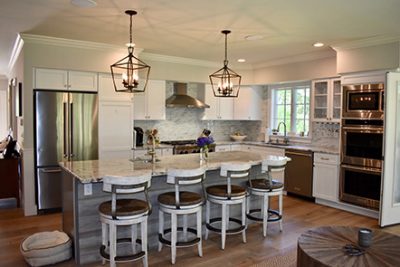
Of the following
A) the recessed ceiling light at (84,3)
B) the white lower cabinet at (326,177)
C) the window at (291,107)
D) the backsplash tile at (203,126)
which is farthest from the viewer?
the window at (291,107)

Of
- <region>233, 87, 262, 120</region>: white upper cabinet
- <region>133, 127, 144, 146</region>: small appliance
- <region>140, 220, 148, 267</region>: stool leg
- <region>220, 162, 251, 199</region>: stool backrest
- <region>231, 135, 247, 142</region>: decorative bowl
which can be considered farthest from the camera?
<region>231, 135, 247, 142</region>: decorative bowl

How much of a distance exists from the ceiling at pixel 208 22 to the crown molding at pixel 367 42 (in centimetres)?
6

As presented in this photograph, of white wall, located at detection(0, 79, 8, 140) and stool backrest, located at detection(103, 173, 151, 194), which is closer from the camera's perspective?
stool backrest, located at detection(103, 173, 151, 194)

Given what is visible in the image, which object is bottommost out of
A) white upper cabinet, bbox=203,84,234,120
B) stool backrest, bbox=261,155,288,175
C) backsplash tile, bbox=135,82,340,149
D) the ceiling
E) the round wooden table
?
the round wooden table

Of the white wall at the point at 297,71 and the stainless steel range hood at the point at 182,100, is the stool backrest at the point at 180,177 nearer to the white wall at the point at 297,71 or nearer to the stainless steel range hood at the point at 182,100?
the stainless steel range hood at the point at 182,100

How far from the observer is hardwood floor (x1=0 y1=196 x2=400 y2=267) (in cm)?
343

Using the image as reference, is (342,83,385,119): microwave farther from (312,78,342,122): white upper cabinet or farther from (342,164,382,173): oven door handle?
(342,164,382,173): oven door handle

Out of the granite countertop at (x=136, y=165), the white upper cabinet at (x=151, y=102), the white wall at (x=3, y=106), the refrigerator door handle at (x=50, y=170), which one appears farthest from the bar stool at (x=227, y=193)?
the white wall at (x=3, y=106)

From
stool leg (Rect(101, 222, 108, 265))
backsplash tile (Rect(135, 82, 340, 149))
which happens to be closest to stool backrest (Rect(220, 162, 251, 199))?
stool leg (Rect(101, 222, 108, 265))

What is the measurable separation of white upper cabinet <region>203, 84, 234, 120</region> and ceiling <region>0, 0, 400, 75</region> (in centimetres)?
173

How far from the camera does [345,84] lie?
521cm

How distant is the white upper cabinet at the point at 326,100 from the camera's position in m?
5.78

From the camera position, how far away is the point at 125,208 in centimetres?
307

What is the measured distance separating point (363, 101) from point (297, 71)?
172 cm
